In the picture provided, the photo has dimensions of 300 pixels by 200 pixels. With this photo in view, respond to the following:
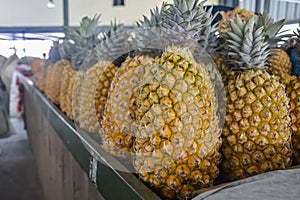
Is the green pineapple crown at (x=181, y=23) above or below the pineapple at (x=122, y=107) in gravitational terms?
above

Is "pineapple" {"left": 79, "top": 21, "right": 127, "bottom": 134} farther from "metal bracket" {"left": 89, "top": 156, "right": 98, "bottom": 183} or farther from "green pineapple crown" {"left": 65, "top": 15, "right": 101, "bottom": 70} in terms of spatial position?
"green pineapple crown" {"left": 65, "top": 15, "right": 101, "bottom": 70}

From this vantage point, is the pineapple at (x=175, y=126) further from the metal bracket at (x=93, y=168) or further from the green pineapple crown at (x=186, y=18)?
the metal bracket at (x=93, y=168)

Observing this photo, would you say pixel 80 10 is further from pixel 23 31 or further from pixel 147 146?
pixel 147 146

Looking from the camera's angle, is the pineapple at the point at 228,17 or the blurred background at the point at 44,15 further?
the blurred background at the point at 44,15

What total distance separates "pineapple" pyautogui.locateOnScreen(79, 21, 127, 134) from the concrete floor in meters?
1.89

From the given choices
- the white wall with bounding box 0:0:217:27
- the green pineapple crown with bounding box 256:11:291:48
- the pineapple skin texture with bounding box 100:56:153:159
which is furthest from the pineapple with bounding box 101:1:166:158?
Answer: the white wall with bounding box 0:0:217:27

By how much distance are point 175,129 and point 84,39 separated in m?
0.96

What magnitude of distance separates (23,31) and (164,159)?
33.8ft

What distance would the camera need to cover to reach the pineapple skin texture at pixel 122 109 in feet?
3.05

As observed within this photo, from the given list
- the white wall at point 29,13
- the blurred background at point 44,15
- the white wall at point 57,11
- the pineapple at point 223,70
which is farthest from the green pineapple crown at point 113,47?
the white wall at point 29,13

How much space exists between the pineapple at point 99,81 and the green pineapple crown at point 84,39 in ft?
0.82

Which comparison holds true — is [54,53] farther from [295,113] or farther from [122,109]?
[295,113]

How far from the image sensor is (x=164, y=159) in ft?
2.61

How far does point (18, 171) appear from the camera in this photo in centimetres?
355
